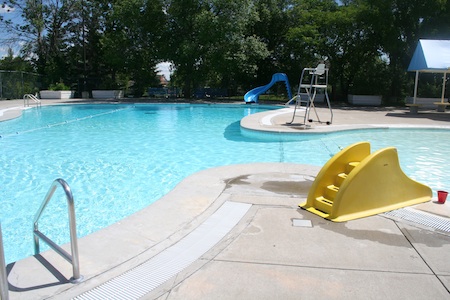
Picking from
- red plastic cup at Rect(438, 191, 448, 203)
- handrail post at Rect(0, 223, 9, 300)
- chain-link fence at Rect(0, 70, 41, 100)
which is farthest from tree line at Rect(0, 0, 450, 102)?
handrail post at Rect(0, 223, 9, 300)

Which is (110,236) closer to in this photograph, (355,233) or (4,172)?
(355,233)

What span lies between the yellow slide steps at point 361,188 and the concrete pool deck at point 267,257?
5.4 inches

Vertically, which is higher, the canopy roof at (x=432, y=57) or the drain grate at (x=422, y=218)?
the canopy roof at (x=432, y=57)

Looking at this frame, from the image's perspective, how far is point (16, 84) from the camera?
24.8 m

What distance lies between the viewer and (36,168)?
7566 mm

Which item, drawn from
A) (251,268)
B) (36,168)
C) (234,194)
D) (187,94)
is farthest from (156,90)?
(251,268)

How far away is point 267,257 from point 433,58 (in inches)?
645

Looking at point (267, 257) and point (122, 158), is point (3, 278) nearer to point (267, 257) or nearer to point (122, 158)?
point (267, 257)

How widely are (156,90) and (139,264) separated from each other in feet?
87.5

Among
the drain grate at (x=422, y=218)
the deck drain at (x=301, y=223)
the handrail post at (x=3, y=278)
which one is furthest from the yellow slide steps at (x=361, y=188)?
the handrail post at (x=3, y=278)

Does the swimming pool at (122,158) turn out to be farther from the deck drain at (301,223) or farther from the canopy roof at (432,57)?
the canopy roof at (432,57)

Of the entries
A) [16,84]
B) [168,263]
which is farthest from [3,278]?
[16,84]

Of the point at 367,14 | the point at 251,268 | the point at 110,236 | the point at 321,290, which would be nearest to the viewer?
the point at 321,290

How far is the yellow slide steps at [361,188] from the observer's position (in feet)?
12.7
